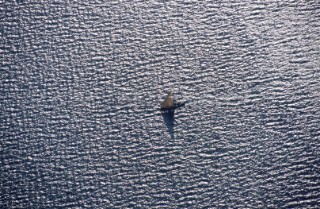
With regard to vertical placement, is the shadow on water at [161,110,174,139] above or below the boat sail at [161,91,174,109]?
below

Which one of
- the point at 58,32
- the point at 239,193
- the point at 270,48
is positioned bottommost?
the point at 239,193

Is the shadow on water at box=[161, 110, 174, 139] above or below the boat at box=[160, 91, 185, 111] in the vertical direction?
below

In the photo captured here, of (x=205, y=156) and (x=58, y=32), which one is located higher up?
(x=58, y=32)

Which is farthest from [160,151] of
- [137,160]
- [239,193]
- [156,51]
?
[156,51]

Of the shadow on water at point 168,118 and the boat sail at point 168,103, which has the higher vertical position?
the boat sail at point 168,103

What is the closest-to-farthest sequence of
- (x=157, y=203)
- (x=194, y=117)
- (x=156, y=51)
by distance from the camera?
(x=157, y=203) → (x=194, y=117) → (x=156, y=51)

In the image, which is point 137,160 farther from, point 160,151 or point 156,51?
point 156,51

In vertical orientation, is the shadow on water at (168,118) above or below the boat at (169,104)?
below

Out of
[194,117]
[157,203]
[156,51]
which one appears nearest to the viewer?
[157,203]
